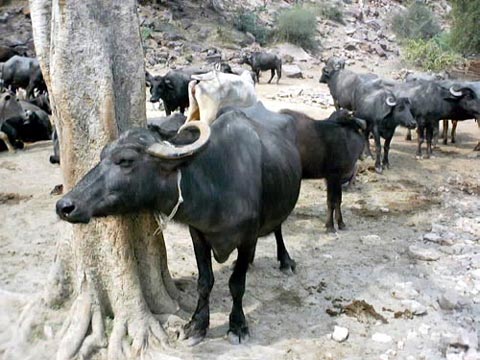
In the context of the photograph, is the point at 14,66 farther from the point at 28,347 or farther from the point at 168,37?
the point at 28,347

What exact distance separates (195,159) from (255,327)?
159 cm

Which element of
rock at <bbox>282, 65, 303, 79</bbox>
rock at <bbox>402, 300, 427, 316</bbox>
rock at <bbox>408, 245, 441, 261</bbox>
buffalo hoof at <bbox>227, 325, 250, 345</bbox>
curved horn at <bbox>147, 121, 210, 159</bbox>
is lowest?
rock at <bbox>282, 65, 303, 79</bbox>

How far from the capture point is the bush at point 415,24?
3391 cm

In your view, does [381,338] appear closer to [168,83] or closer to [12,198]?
[12,198]

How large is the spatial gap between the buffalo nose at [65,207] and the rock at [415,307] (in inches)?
121

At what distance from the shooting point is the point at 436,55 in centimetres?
2353

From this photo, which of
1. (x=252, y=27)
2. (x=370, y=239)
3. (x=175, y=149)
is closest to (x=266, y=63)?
(x=252, y=27)

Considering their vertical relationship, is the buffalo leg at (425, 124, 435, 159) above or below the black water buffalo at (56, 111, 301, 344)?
below

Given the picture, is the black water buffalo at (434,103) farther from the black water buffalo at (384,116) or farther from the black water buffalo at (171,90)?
the black water buffalo at (171,90)

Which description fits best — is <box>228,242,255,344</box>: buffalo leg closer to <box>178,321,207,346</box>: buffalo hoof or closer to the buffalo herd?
the buffalo herd

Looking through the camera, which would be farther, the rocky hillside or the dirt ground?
the rocky hillside

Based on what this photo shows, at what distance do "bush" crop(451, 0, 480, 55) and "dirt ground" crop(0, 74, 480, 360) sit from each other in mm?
15275

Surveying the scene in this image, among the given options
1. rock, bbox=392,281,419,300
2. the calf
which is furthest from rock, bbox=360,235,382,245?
the calf

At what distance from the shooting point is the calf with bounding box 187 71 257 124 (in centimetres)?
865
